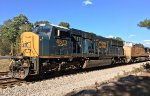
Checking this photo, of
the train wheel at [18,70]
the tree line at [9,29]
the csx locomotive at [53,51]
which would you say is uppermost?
the tree line at [9,29]

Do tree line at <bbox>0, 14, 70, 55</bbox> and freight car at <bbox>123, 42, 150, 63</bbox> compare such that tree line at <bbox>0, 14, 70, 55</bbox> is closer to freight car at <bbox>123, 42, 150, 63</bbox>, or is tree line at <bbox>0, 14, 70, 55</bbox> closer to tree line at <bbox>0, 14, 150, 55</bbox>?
Result: tree line at <bbox>0, 14, 150, 55</bbox>

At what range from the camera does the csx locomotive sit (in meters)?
16.7

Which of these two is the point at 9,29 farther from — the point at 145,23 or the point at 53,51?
the point at 53,51

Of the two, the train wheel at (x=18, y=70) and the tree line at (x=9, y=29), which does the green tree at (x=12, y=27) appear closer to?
the tree line at (x=9, y=29)

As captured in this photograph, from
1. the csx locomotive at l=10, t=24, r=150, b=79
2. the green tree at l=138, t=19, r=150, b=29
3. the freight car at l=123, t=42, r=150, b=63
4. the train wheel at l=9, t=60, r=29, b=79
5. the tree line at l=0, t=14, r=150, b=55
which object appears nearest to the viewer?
the train wheel at l=9, t=60, r=29, b=79

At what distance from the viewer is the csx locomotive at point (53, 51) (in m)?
16.7

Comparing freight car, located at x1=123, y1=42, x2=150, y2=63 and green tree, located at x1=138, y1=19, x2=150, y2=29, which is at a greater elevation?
green tree, located at x1=138, y1=19, x2=150, y2=29

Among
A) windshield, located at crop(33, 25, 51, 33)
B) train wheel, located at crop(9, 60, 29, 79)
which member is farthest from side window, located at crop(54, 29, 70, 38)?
train wheel, located at crop(9, 60, 29, 79)

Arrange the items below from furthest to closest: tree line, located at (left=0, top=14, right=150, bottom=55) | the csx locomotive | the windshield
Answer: tree line, located at (left=0, top=14, right=150, bottom=55) → the windshield → the csx locomotive

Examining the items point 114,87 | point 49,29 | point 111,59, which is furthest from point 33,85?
point 111,59

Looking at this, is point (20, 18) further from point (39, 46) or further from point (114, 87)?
point (114, 87)

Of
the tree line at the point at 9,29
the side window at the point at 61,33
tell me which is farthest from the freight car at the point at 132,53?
the tree line at the point at 9,29

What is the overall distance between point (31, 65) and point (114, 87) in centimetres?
807

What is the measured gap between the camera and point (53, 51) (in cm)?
1836
